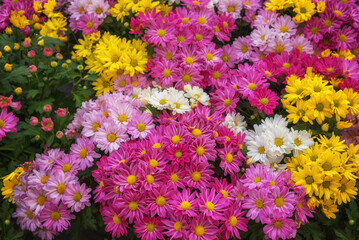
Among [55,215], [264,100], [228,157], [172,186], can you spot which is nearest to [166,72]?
[264,100]

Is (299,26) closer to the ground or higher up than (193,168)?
higher up

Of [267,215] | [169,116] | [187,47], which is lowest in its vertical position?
[267,215]

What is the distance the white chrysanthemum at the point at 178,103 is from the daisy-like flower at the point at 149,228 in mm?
Answer: 603

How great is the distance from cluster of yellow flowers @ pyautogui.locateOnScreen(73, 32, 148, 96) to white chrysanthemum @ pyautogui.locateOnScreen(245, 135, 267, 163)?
840 mm

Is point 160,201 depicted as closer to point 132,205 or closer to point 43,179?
point 132,205

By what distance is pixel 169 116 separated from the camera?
1779mm

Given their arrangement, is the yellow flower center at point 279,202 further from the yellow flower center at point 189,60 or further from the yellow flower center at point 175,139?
the yellow flower center at point 189,60

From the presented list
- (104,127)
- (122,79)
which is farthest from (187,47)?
(104,127)

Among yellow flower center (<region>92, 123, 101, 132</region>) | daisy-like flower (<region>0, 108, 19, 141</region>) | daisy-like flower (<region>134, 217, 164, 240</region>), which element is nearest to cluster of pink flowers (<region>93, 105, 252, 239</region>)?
daisy-like flower (<region>134, 217, 164, 240</region>)

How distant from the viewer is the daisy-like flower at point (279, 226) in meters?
1.47

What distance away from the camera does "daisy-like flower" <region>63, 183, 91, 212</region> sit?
1628 mm

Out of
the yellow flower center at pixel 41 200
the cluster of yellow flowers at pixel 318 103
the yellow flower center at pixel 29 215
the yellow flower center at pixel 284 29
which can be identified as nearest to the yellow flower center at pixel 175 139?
the cluster of yellow flowers at pixel 318 103

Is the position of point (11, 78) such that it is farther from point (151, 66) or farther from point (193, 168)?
point (193, 168)

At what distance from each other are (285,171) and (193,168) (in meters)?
0.48
